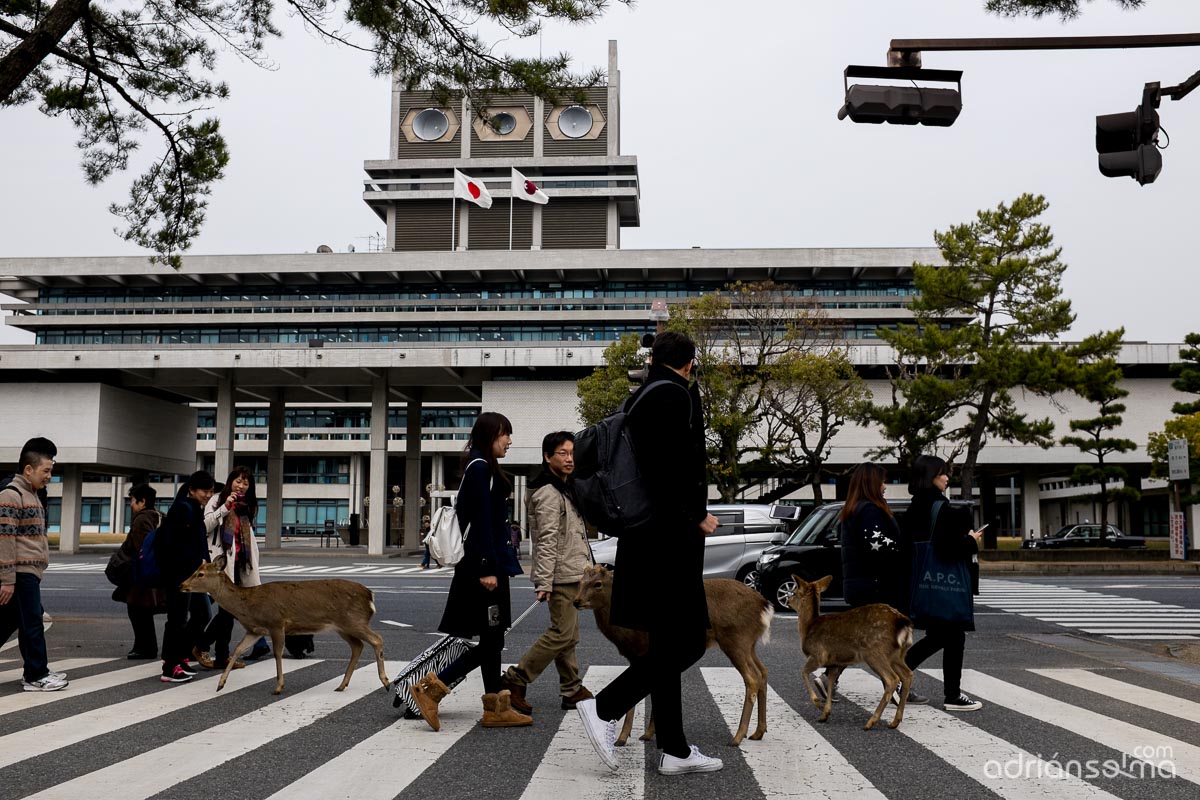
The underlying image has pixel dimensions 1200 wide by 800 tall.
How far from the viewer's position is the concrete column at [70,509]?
40.3 meters

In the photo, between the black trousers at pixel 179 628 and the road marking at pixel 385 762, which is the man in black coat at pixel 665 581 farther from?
the black trousers at pixel 179 628

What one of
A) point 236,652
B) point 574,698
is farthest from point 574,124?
point 574,698

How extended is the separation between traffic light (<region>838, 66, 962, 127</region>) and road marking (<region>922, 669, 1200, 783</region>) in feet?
17.1

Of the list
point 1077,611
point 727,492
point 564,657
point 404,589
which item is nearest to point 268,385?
point 727,492

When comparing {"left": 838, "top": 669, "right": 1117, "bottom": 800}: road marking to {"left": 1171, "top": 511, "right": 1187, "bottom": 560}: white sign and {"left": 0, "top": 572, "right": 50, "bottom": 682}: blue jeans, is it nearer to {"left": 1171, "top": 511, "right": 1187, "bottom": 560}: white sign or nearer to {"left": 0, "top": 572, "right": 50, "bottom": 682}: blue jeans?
{"left": 0, "top": 572, "right": 50, "bottom": 682}: blue jeans

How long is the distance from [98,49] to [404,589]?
38.1 feet

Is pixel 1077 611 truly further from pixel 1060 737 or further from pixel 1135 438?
pixel 1135 438

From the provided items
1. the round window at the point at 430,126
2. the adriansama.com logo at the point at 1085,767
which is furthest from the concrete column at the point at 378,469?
the round window at the point at 430,126

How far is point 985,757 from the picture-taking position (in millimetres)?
5594

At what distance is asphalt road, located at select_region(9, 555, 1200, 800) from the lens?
492cm

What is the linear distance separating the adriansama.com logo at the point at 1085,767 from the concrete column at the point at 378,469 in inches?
1355

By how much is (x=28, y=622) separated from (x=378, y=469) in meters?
32.8

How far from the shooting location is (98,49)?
39.8 ft

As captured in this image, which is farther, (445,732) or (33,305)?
(33,305)
